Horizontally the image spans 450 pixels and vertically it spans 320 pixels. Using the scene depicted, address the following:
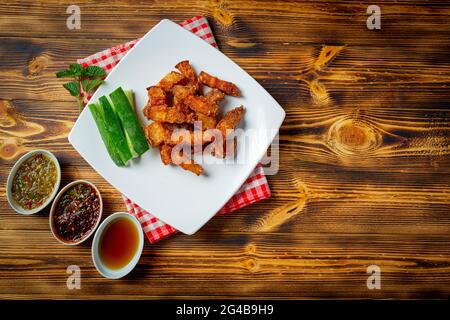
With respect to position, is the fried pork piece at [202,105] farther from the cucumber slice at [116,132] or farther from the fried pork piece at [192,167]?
the cucumber slice at [116,132]

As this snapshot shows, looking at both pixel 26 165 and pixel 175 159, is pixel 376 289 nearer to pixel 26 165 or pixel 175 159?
pixel 175 159

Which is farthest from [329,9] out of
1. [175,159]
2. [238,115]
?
[175,159]

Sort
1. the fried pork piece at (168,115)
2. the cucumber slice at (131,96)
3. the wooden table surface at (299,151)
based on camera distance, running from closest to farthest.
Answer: the fried pork piece at (168,115)
the cucumber slice at (131,96)
the wooden table surface at (299,151)

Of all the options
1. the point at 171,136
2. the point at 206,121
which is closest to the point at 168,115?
the point at 171,136

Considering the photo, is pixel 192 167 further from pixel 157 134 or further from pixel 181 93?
pixel 181 93

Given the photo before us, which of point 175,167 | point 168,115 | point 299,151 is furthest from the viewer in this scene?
point 299,151

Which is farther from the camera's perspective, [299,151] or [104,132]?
[299,151]

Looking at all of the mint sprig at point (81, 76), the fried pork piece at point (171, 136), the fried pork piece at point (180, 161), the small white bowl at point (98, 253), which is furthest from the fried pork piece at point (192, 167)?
the mint sprig at point (81, 76)
